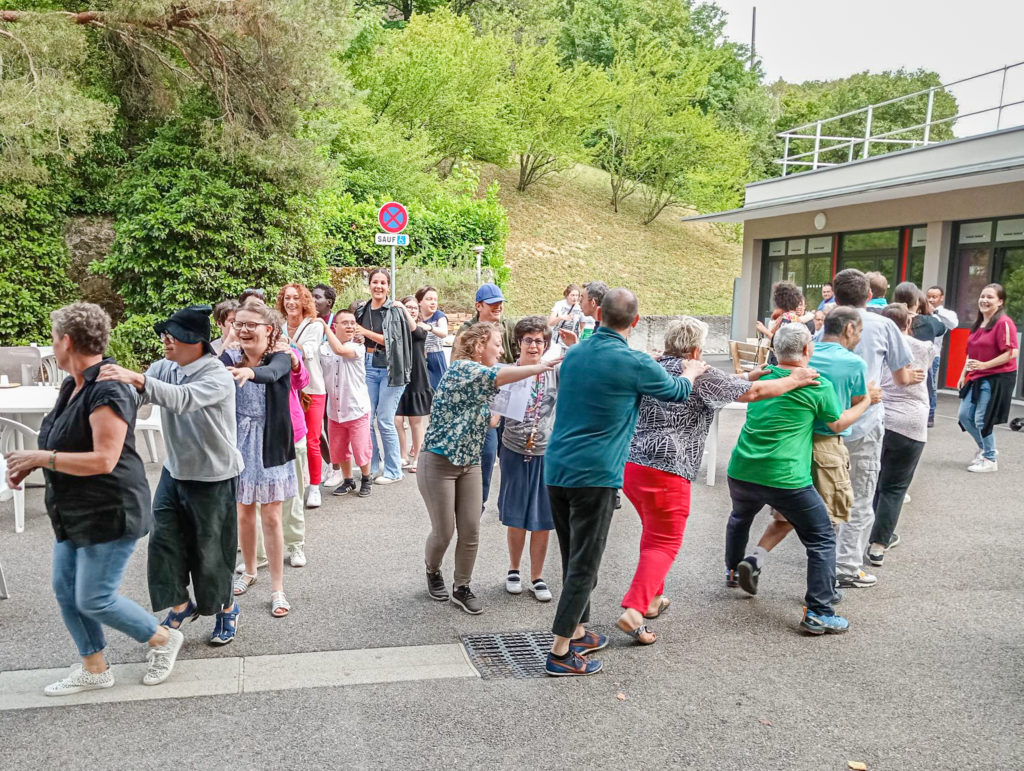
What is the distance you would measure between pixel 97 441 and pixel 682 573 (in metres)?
3.74

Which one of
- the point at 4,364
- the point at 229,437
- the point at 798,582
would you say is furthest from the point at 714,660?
the point at 4,364

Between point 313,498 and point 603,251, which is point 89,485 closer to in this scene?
point 313,498

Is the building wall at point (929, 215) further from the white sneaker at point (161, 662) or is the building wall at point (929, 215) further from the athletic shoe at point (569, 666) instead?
the white sneaker at point (161, 662)

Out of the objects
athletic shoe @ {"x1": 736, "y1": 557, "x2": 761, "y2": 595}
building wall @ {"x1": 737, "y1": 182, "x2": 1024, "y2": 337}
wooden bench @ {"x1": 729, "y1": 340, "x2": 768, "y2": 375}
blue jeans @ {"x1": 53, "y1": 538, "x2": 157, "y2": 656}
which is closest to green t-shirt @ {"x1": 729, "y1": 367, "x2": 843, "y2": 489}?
athletic shoe @ {"x1": 736, "y1": 557, "x2": 761, "y2": 595}

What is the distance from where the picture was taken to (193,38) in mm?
13711

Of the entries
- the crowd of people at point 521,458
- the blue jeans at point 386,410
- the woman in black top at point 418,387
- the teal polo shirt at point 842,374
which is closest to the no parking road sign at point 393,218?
the woman in black top at point 418,387

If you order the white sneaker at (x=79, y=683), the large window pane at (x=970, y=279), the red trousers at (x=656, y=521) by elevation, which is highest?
the large window pane at (x=970, y=279)

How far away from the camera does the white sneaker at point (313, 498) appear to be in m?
7.07

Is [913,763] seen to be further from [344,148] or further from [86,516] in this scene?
[344,148]

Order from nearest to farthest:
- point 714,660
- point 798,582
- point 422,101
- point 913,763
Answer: point 913,763 < point 714,660 < point 798,582 < point 422,101

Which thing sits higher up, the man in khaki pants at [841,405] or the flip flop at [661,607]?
the man in khaki pants at [841,405]

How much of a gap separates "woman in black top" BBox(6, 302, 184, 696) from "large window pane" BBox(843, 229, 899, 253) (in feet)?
52.9

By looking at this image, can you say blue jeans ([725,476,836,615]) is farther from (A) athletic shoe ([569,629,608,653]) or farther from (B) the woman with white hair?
(A) athletic shoe ([569,629,608,653])

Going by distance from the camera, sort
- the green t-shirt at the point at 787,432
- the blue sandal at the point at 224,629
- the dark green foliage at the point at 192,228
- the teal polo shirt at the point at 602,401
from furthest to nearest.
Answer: the dark green foliage at the point at 192,228, the green t-shirt at the point at 787,432, the blue sandal at the point at 224,629, the teal polo shirt at the point at 602,401
